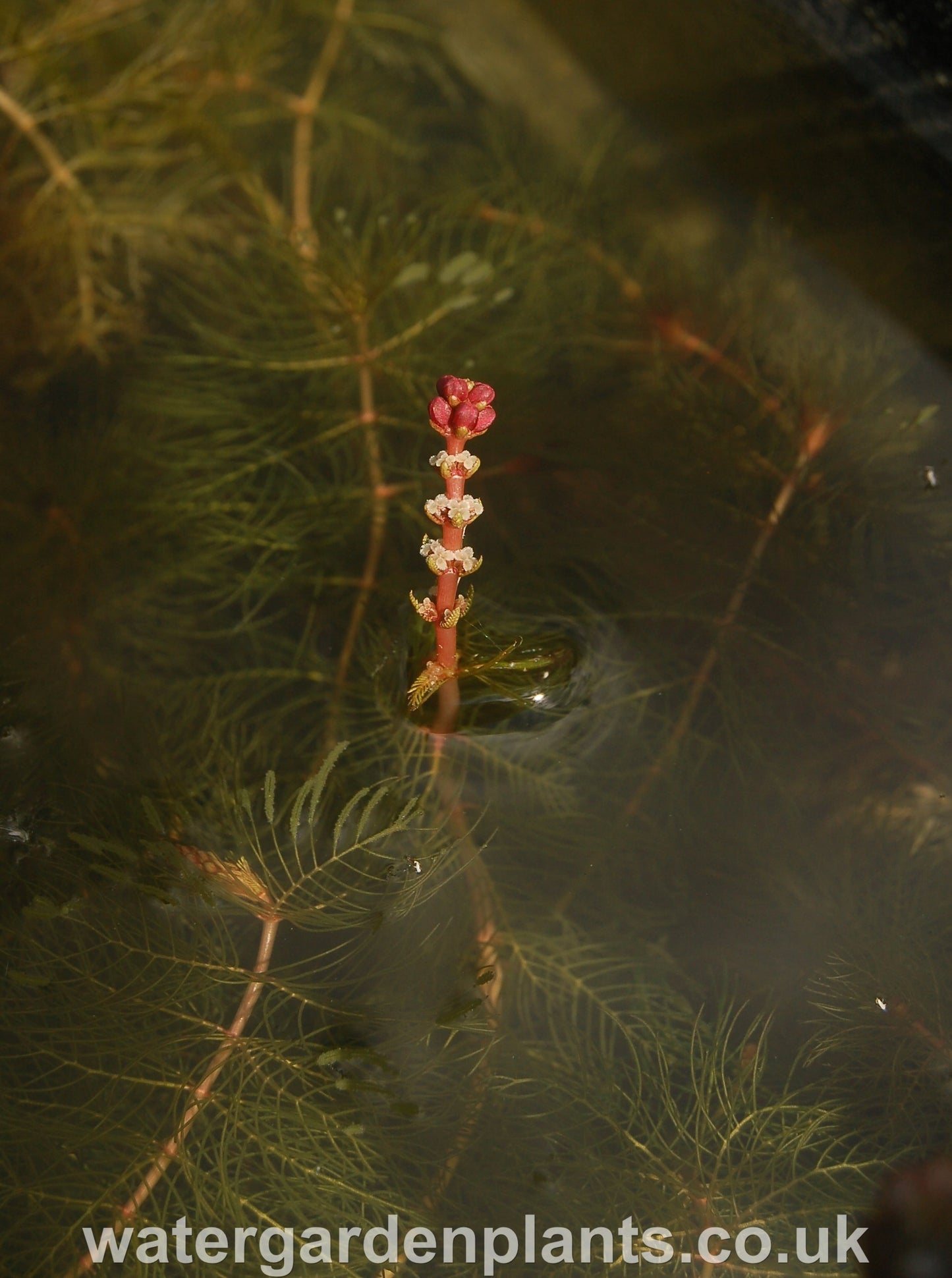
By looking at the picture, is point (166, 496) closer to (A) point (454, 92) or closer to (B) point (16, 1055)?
(B) point (16, 1055)

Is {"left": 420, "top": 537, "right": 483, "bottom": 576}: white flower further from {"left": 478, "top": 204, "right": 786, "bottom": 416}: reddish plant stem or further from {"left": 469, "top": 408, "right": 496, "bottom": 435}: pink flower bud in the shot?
{"left": 478, "top": 204, "right": 786, "bottom": 416}: reddish plant stem

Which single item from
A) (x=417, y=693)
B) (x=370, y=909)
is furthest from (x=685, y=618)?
(x=370, y=909)

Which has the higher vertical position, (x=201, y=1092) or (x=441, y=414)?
(x=441, y=414)

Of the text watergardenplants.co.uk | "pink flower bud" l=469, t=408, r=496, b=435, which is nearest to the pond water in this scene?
the text watergardenplants.co.uk

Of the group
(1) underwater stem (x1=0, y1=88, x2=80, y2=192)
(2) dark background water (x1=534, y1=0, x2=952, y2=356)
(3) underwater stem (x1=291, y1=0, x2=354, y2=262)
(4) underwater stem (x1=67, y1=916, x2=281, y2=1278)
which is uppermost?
(2) dark background water (x1=534, y1=0, x2=952, y2=356)

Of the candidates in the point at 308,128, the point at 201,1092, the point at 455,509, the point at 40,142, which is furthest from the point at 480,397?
the point at 40,142

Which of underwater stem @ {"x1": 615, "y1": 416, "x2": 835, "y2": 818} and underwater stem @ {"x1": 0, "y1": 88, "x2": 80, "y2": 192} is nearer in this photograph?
underwater stem @ {"x1": 615, "y1": 416, "x2": 835, "y2": 818}

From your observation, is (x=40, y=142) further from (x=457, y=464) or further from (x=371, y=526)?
(x=457, y=464)
